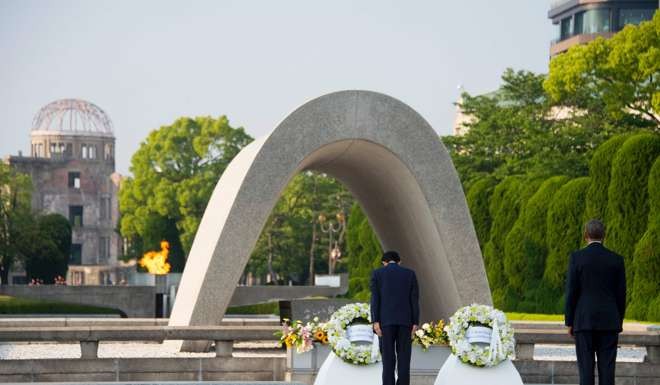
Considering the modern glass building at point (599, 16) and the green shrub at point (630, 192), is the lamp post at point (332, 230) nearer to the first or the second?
the modern glass building at point (599, 16)

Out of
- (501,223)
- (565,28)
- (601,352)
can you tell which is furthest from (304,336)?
(565,28)

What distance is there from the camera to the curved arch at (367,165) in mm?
21141

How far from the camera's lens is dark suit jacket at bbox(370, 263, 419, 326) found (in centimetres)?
1498

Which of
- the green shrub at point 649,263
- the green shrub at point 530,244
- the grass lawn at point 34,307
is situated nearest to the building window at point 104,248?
the grass lawn at point 34,307

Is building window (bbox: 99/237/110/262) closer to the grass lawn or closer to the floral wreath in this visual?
the grass lawn

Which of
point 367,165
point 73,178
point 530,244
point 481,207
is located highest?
point 73,178

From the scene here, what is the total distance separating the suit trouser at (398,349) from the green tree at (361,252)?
40344mm

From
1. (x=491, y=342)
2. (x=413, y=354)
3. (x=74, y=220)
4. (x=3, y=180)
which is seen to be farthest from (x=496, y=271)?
(x=74, y=220)

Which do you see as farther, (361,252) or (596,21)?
(596,21)

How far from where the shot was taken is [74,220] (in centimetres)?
13212

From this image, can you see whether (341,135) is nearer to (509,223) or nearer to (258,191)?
(258,191)

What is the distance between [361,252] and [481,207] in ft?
41.2

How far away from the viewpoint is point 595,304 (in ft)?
44.0

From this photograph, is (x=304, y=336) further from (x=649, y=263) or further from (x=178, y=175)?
(x=178, y=175)
